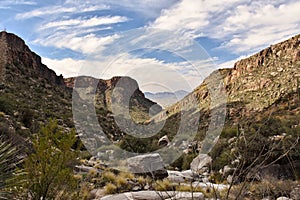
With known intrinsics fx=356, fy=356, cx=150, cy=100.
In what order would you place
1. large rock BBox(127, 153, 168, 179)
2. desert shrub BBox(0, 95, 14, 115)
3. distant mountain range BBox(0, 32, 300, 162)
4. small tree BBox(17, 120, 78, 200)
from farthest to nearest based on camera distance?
1. desert shrub BBox(0, 95, 14, 115)
2. distant mountain range BBox(0, 32, 300, 162)
3. large rock BBox(127, 153, 168, 179)
4. small tree BBox(17, 120, 78, 200)

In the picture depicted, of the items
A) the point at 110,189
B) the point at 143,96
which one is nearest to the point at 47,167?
the point at 110,189

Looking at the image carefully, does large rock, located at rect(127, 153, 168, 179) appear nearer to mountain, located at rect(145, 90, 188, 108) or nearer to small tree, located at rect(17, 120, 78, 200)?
mountain, located at rect(145, 90, 188, 108)

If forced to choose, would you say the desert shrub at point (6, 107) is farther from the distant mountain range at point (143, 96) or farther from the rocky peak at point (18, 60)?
the rocky peak at point (18, 60)

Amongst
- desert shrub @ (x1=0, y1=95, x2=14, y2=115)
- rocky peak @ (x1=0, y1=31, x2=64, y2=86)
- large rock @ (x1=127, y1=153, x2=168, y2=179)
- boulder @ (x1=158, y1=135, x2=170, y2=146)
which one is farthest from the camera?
rocky peak @ (x1=0, y1=31, x2=64, y2=86)

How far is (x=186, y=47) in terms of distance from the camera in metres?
10.6

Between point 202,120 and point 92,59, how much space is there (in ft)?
45.1

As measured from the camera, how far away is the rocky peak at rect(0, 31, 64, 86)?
118ft

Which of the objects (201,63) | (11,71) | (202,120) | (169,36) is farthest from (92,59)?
(11,71)

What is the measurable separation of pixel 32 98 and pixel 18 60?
12.1 metres

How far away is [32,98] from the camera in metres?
31.7

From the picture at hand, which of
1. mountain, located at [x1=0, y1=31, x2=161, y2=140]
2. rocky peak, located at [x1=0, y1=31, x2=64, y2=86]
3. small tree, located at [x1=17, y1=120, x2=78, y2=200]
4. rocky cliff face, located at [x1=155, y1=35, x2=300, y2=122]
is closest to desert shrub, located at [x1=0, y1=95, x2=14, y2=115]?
mountain, located at [x1=0, y1=31, x2=161, y2=140]

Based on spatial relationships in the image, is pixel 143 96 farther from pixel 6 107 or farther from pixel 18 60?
pixel 18 60

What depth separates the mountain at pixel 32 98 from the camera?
59.4 ft

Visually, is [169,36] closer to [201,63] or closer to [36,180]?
[201,63]
